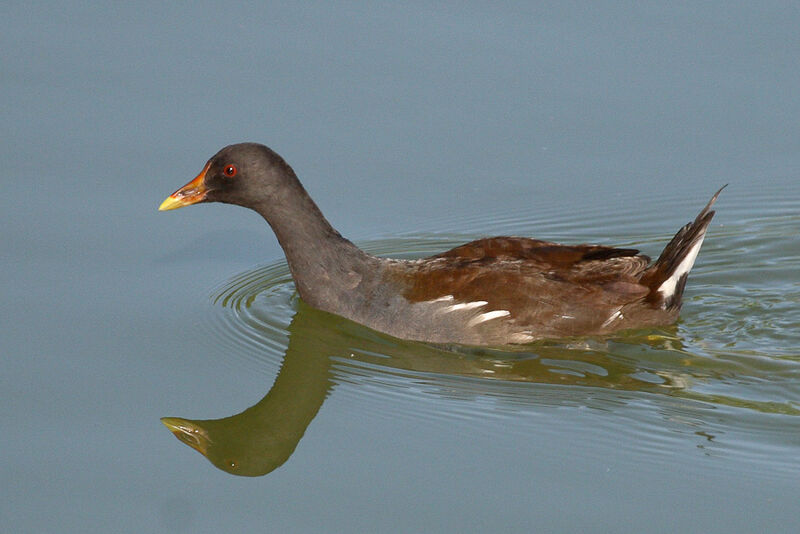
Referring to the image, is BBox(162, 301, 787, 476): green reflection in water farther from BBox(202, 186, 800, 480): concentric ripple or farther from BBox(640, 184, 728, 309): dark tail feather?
BBox(640, 184, 728, 309): dark tail feather

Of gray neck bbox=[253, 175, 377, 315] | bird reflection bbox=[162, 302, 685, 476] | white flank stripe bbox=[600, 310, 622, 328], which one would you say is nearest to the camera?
bird reflection bbox=[162, 302, 685, 476]

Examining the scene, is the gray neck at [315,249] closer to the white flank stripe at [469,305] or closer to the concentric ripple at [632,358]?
the concentric ripple at [632,358]

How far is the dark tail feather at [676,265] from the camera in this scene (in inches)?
309

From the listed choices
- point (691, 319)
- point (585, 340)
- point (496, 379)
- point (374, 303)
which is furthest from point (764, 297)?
point (374, 303)

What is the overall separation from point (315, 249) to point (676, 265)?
2411mm

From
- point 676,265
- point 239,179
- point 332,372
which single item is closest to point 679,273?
point 676,265

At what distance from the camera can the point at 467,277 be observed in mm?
7953

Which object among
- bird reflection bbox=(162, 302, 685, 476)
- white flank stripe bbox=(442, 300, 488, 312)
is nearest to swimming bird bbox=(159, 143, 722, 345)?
white flank stripe bbox=(442, 300, 488, 312)

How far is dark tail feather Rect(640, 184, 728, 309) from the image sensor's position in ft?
25.7

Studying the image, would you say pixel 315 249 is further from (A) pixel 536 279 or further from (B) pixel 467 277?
(A) pixel 536 279

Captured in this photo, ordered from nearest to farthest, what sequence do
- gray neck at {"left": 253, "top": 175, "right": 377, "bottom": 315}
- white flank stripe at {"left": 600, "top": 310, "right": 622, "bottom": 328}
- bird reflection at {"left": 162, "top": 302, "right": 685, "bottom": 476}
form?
bird reflection at {"left": 162, "top": 302, "right": 685, "bottom": 476} → white flank stripe at {"left": 600, "top": 310, "right": 622, "bottom": 328} → gray neck at {"left": 253, "top": 175, "right": 377, "bottom": 315}

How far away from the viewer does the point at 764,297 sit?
840cm

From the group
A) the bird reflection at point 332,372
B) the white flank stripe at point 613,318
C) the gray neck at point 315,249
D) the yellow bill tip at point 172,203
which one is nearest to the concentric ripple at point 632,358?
the bird reflection at point 332,372

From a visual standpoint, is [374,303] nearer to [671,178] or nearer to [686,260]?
[686,260]
